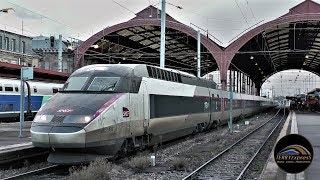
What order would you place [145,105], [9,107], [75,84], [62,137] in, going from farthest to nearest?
[9,107]
[145,105]
[75,84]
[62,137]

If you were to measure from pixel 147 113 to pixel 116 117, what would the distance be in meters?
2.50

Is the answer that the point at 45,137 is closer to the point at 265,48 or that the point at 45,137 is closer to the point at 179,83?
the point at 179,83

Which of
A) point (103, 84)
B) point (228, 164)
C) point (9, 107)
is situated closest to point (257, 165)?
point (228, 164)

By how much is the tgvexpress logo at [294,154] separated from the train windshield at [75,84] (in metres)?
9.27

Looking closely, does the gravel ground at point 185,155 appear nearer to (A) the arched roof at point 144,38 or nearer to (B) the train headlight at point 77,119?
(B) the train headlight at point 77,119

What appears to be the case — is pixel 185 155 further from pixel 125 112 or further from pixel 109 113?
pixel 109 113

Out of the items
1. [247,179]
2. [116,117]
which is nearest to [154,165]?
[116,117]

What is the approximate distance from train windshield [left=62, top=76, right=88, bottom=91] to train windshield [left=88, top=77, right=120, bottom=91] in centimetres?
31

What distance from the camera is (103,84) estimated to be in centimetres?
1325

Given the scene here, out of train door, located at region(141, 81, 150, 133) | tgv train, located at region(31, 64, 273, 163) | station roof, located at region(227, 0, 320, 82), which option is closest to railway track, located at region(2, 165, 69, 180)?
tgv train, located at region(31, 64, 273, 163)

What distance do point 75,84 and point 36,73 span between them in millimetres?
21047

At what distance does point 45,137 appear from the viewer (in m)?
11.2

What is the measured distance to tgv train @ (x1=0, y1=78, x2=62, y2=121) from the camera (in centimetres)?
2614

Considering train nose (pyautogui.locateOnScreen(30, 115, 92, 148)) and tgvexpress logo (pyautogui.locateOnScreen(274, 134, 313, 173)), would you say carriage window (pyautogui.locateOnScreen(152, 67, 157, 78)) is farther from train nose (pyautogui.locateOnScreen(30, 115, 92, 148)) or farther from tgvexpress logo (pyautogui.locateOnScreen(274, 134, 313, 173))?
tgvexpress logo (pyautogui.locateOnScreen(274, 134, 313, 173))
